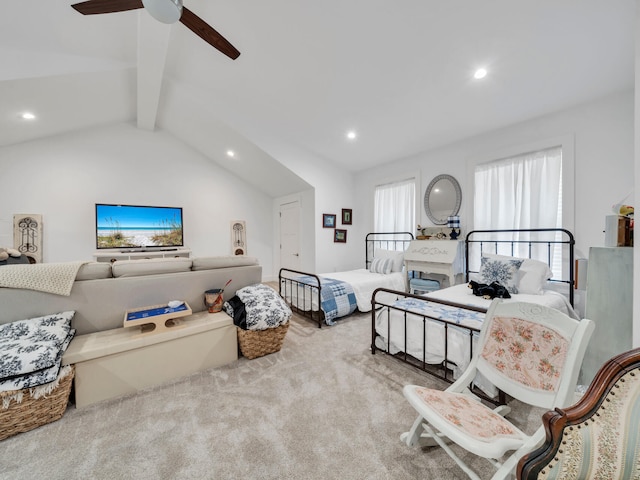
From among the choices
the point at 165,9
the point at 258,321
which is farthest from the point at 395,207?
the point at 165,9

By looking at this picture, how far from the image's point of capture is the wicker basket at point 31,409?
4.36 feet

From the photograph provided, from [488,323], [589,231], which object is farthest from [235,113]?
[589,231]

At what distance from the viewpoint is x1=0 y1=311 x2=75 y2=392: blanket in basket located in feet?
4.33

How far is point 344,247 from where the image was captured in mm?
5070

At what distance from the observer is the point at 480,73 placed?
2346mm

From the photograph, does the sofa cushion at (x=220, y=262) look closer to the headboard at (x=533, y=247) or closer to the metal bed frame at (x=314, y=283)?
the metal bed frame at (x=314, y=283)

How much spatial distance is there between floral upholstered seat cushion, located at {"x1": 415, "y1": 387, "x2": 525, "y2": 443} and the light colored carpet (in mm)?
298

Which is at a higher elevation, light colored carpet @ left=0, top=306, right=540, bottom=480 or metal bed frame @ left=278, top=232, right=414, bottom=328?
metal bed frame @ left=278, top=232, right=414, bottom=328

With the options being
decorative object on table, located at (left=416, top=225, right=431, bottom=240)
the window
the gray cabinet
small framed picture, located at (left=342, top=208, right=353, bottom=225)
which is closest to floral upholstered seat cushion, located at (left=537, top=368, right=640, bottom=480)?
the gray cabinet

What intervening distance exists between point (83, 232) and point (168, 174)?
1680mm

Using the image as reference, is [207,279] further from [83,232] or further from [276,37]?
[83,232]

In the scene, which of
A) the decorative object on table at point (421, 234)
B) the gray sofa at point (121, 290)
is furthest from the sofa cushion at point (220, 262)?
the decorative object on table at point (421, 234)

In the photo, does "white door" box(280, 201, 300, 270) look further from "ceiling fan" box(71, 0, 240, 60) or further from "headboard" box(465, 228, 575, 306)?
"ceiling fan" box(71, 0, 240, 60)

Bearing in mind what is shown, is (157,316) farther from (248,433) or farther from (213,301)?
(248,433)
